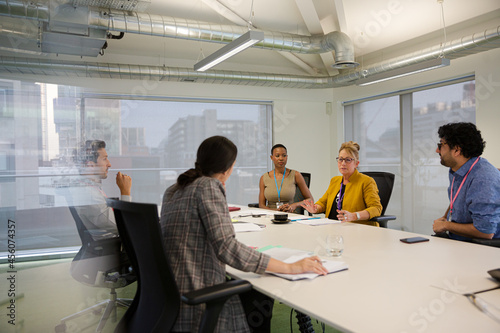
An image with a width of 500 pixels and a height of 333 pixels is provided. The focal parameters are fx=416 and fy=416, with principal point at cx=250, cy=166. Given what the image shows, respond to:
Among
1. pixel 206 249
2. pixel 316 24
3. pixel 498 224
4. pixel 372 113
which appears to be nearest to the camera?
pixel 206 249

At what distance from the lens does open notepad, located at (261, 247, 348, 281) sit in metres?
1.63

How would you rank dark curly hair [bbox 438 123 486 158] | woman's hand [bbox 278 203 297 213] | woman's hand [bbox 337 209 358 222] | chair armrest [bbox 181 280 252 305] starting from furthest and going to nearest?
woman's hand [bbox 278 203 297 213] < woman's hand [bbox 337 209 358 222] < dark curly hair [bbox 438 123 486 158] < chair armrest [bbox 181 280 252 305]

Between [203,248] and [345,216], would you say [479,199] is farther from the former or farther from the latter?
[203,248]

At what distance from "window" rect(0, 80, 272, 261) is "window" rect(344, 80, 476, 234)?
1858 mm

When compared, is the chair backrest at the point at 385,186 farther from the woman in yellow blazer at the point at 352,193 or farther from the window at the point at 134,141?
the window at the point at 134,141

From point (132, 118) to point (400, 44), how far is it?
167 inches

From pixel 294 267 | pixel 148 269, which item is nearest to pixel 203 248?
pixel 148 269

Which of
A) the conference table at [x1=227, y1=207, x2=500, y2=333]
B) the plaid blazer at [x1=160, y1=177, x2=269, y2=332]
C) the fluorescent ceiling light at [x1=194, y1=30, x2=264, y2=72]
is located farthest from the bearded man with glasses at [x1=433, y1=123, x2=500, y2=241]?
the fluorescent ceiling light at [x1=194, y1=30, x2=264, y2=72]

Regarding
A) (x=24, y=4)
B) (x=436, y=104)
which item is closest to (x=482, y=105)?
(x=436, y=104)

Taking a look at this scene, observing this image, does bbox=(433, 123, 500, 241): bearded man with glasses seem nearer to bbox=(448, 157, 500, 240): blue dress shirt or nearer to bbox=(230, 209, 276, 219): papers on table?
bbox=(448, 157, 500, 240): blue dress shirt

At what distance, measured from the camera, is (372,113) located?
23.5ft

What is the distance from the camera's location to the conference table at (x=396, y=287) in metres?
1.19

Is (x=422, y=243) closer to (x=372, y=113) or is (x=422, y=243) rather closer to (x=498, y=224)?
(x=498, y=224)

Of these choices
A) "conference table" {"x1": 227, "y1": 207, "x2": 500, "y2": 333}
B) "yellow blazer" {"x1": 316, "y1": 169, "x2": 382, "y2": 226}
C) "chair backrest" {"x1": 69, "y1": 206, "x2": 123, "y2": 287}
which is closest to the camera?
"conference table" {"x1": 227, "y1": 207, "x2": 500, "y2": 333}
